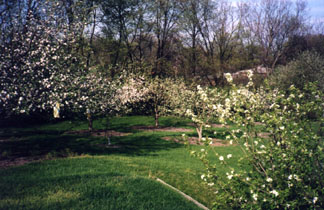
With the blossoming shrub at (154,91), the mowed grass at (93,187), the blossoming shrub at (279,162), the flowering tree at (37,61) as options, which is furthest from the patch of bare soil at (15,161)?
the blossoming shrub at (154,91)

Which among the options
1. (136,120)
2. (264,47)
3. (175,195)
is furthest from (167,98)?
(264,47)

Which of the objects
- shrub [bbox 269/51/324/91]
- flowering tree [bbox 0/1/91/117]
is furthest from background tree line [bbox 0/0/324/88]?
flowering tree [bbox 0/1/91/117]

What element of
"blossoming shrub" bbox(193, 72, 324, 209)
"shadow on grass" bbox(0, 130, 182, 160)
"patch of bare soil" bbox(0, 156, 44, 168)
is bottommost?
"shadow on grass" bbox(0, 130, 182, 160)

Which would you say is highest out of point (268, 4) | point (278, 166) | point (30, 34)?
point (268, 4)

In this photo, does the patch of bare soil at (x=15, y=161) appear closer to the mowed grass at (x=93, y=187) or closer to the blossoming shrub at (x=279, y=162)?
the mowed grass at (x=93, y=187)

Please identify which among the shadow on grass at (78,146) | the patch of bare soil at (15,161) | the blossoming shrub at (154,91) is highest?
the blossoming shrub at (154,91)

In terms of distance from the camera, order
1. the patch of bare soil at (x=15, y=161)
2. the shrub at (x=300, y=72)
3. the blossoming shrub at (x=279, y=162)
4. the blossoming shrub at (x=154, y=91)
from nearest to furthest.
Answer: the blossoming shrub at (x=279, y=162) < the patch of bare soil at (x=15, y=161) < the blossoming shrub at (x=154, y=91) < the shrub at (x=300, y=72)

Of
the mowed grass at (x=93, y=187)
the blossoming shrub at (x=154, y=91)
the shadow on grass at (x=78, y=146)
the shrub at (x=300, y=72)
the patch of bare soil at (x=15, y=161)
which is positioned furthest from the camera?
the shrub at (x=300, y=72)

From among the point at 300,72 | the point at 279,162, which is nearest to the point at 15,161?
the point at 279,162

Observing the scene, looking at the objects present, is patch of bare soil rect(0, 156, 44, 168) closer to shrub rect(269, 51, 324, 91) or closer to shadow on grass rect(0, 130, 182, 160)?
shadow on grass rect(0, 130, 182, 160)

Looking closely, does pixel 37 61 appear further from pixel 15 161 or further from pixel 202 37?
pixel 202 37

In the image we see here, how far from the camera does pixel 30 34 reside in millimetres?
11102

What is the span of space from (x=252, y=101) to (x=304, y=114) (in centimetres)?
111

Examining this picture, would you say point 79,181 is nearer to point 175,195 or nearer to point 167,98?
point 175,195
